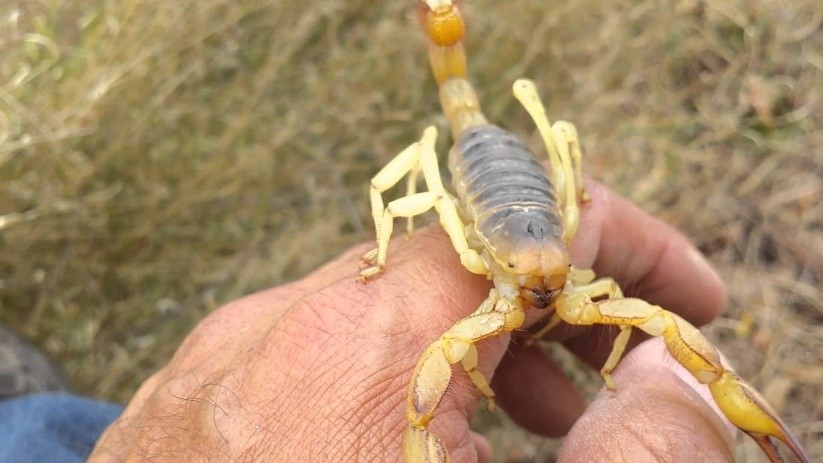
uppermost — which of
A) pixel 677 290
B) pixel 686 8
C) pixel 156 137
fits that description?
pixel 156 137

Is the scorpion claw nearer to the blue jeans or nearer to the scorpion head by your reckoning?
the scorpion head

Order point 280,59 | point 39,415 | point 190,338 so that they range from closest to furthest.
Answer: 1. point 190,338
2. point 39,415
3. point 280,59

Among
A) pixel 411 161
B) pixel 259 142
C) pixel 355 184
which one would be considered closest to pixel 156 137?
pixel 259 142

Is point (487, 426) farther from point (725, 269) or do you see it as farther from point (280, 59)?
point (280, 59)

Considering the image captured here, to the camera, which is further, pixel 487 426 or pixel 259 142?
pixel 259 142

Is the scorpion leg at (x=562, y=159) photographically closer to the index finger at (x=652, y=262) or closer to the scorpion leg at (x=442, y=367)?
the index finger at (x=652, y=262)

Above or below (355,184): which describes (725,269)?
below
